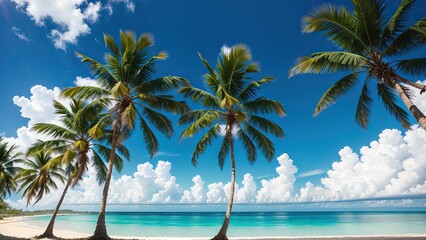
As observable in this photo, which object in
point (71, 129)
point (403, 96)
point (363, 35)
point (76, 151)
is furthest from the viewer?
point (71, 129)

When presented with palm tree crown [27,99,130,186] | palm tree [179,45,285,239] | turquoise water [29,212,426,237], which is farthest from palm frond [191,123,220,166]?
turquoise water [29,212,426,237]

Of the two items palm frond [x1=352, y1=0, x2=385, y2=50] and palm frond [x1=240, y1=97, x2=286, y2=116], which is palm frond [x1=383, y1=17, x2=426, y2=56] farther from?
palm frond [x1=240, y1=97, x2=286, y2=116]

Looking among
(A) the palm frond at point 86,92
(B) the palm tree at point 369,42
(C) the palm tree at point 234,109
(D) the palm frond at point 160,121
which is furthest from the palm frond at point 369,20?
(A) the palm frond at point 86,92

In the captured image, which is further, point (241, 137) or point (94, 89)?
point (241, 137)

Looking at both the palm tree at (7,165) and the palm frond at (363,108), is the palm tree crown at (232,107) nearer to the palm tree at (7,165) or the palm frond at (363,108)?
the palm frond at (363,108)

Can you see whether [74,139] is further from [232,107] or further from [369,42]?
[369,42]

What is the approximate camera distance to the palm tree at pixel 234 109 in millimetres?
11633

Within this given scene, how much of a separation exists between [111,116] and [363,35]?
10.4 m

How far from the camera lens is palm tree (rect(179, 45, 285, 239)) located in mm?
11633

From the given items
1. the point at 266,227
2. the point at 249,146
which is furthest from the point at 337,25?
the point at 266,227

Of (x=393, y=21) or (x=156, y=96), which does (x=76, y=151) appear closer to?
(x=156, y=96)

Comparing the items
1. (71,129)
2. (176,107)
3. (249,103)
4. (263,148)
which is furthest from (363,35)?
(71,129)

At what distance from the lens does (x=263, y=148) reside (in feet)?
41.6

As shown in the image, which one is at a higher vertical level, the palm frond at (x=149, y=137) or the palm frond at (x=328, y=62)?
the palm frond at (x=328, y=62)
